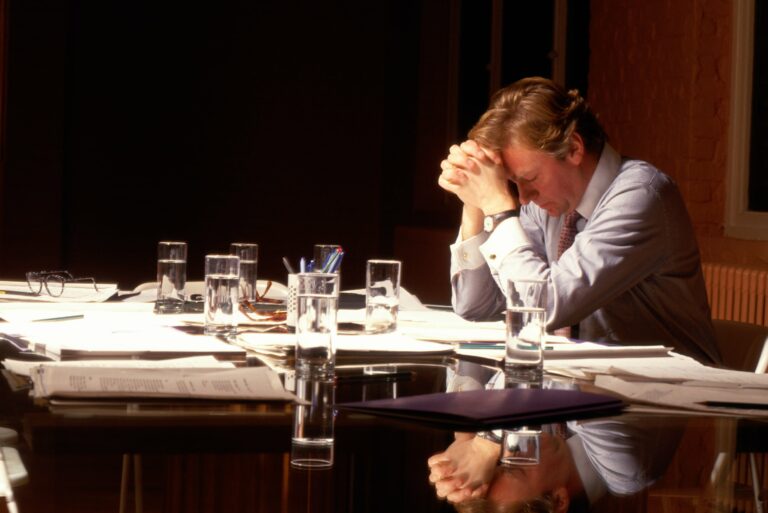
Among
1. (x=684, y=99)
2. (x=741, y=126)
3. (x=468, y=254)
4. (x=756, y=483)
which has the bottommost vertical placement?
(x=756, y=483)

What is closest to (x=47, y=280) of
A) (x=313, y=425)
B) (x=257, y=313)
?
(x=257, y=313)

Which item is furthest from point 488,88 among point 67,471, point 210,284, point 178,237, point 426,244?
point 210,284

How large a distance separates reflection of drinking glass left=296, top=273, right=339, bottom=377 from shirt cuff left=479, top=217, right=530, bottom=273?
1.01m

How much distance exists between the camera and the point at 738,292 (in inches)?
150

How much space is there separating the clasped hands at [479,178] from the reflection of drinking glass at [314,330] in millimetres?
1095

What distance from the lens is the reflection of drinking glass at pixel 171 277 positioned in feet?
7.47

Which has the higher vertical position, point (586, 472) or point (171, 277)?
point (171, 277)

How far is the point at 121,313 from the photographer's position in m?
2.21

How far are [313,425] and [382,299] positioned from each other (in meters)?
0.89

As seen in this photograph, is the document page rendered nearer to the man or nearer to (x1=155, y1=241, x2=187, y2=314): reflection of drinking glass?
(x1=155, y1=241, x2=187, y2=314): reflection of drinking glass

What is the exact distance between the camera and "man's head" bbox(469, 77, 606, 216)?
2506mm

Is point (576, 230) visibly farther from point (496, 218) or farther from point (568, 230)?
point (496, 218)

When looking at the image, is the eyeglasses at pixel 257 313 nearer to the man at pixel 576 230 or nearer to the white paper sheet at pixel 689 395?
the man at pixel 576 230

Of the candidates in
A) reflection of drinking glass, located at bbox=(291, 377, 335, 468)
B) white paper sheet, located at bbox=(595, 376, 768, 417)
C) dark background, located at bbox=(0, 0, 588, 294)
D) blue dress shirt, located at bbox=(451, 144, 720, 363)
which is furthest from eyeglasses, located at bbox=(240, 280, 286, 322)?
dark background, located at bbox=(0, 0, 588, 294)
